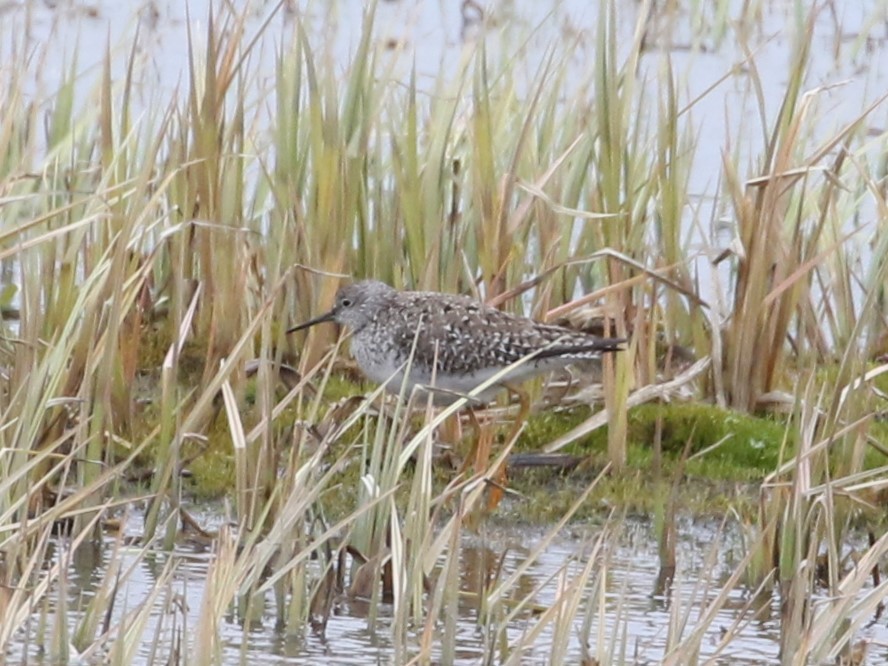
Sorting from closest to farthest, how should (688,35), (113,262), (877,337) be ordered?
(113,262) < (877,337) < (688,35)

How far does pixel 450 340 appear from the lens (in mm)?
7223

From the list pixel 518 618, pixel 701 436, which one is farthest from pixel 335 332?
pixel 518 618

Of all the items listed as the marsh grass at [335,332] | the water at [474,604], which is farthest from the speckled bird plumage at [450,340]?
the water at [474,604]

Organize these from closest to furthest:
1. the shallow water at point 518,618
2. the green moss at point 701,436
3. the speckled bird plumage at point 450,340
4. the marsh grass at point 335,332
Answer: the shallow water at point 518,618, the marsh grass at point 335,332, the speckled bird plumage at point 450,340, the green moss at point 701,436

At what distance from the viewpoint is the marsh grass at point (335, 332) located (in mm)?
5000

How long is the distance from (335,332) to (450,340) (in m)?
1.15

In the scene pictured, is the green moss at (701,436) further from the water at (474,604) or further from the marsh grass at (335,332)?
the water at (474,604)

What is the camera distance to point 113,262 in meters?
5.61

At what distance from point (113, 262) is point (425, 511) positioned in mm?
1274

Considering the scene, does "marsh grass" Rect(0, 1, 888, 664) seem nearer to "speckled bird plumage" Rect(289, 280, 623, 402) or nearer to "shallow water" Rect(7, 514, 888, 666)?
"shallow water" Rect(7, 514, 888, 666)

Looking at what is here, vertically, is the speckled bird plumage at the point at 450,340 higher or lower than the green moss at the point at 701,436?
higher

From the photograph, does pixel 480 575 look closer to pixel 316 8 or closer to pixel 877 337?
pixel 877 337

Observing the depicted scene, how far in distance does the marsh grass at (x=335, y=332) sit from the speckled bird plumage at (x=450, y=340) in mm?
215

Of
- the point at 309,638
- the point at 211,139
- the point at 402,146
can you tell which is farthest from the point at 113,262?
the point at 402,146
